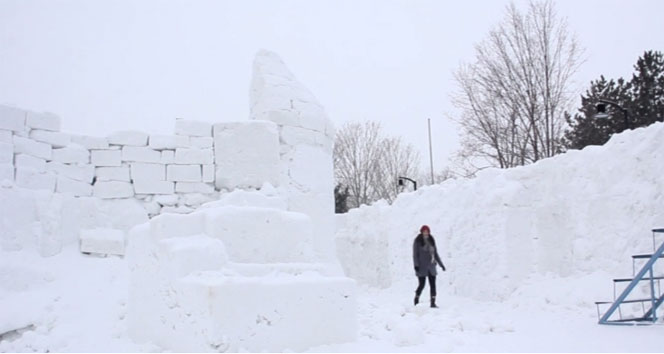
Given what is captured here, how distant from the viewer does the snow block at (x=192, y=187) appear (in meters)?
10.3

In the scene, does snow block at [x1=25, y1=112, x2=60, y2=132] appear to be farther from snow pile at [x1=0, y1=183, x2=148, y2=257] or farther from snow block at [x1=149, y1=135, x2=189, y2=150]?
snow block at [x1=149, y1=135, x2=189, y2=150]

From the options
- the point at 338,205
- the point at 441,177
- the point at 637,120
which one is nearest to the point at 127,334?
the point at 637,120

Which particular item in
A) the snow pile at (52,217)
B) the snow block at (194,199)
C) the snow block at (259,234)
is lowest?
the snow block at (259,234)

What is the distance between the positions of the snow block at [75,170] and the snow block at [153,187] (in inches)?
27.3

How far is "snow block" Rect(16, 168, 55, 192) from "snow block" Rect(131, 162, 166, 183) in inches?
48.4

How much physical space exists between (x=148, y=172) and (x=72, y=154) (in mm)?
1179

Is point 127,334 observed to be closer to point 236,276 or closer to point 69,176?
point 236,276

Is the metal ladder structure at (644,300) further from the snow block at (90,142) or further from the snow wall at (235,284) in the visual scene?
the snow block at (90,142)

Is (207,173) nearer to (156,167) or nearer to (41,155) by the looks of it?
(156,167)

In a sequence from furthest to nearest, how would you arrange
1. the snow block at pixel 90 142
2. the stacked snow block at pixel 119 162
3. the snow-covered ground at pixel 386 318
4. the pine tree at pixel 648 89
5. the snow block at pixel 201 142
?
1. the pine tree at pixel 648 89
2. the snow block at pixel 201 142
3. the snow block at pixel 90 142
4. the stacked snow block at pixel 119 162
5. the snow-covered ground at pixel 386 318

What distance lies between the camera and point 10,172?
8891mm

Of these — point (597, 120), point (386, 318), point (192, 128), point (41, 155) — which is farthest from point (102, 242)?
point (597, 120)

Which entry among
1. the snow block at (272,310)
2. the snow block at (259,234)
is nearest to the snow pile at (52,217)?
the snow block at (259,234)

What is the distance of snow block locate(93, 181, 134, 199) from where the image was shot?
9.88 m
